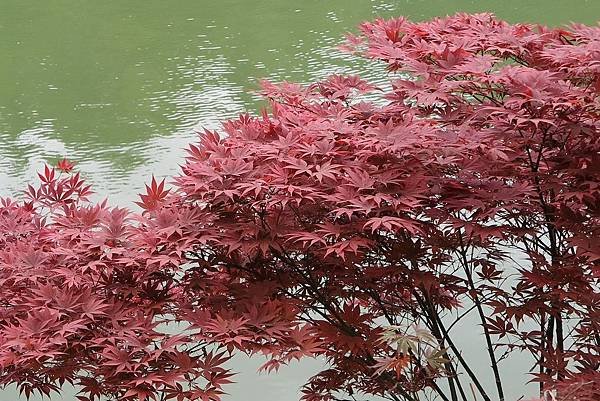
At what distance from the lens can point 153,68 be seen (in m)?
6.86

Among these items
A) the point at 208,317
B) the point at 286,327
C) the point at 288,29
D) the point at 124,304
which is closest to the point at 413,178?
the point at 286,327

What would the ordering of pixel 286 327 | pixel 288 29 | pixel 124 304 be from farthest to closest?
pixel 288 29
pixel 124 304
pixel 286 327

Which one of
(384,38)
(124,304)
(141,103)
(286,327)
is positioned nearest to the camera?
(286,327)

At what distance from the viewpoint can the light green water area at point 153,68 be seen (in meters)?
4.90

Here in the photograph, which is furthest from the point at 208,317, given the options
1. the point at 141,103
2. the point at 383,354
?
the point at 141,103

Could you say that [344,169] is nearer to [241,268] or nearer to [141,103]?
[241,268]

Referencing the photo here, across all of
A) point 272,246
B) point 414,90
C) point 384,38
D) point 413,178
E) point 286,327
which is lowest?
point 286,327

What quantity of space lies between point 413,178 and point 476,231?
17 centimetres

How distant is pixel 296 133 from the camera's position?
5.42 feet

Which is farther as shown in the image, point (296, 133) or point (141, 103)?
point (141, 103)

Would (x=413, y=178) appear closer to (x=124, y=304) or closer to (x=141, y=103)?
(x=124, y=304)

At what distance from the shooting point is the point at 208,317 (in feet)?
5.07

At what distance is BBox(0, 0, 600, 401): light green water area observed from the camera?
16.1 ft

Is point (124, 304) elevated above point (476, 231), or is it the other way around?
point (476, 231)
